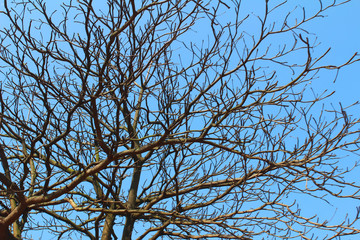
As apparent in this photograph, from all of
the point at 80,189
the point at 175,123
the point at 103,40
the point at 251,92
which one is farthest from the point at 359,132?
the point at 80,189

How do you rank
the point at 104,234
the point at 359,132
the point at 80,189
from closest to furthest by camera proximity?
the point at 359,132 < the point at 104,234 < the point at 80,189

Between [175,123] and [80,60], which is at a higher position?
[80,60]

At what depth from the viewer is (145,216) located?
21.2 feet

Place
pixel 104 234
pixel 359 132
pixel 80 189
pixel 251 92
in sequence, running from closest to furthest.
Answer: pixel 251 92 < pixel 359 132 < pixel 104 234 < pixel 80 189

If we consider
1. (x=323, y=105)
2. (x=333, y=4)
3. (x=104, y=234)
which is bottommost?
(x=104, y=234)

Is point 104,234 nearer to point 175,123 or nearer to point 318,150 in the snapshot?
point 175,123

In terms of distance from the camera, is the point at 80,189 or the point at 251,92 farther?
the point at 80,189

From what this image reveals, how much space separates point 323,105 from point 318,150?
2.08 feet

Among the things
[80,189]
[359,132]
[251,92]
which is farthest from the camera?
[80,189]

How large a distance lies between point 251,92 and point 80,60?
2123mm

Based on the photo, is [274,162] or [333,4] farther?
[274,162]

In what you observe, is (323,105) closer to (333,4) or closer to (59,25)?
(333,4)

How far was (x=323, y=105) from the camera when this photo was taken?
473 cm

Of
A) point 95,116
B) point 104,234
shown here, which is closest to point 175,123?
point 95,116
